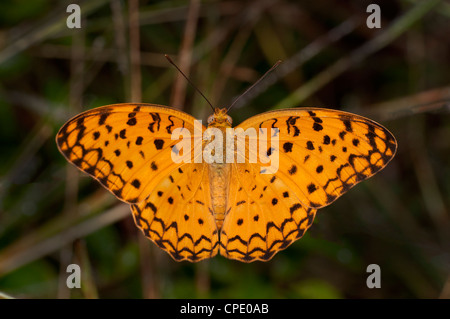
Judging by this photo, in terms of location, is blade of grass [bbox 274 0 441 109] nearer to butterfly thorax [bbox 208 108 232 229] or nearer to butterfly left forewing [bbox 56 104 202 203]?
butterfly thorax [bbox 208 108 232 229]

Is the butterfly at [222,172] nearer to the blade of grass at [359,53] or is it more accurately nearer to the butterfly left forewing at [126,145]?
the butterfly left forewing at [126,145]

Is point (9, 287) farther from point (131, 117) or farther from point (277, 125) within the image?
point (277, 125)

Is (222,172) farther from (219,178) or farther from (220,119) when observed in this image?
(220,119)

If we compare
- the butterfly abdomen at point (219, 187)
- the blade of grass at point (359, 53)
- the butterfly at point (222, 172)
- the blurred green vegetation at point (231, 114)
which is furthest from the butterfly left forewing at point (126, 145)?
the blade of grass at point (359, 53)

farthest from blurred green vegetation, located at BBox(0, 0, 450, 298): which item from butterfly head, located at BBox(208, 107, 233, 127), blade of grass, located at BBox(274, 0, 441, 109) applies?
butterfly head, located at BBox(208, 107, 233, 127)

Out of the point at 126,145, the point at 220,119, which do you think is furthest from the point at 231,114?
the point at 126,145

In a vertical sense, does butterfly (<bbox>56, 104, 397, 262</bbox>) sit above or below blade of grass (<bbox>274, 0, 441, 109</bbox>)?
below

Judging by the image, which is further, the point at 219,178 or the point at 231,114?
the point at 231,114
